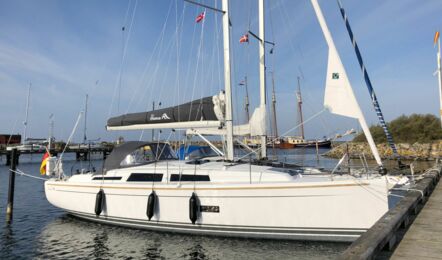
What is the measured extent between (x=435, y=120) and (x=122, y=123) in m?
47.7

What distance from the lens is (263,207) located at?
8.08m

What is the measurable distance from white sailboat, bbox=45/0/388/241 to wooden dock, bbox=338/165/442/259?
0.97m

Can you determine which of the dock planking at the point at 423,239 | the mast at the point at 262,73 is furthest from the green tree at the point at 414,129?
the dock planking at the point at 423,239

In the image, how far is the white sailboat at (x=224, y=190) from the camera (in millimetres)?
7586

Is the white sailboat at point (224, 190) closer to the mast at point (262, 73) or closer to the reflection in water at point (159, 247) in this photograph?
the mast at point (262, 73)

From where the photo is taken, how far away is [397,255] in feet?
14.7

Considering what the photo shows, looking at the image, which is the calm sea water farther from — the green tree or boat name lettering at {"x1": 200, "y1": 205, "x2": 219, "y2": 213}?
the green tree

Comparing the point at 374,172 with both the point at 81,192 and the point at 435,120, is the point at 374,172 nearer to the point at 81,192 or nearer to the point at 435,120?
the point at 81,192

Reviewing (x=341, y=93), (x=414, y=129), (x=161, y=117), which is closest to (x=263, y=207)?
(x=341, y=93)

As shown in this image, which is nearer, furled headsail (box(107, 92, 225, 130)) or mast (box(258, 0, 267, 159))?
furled headsail (box(107, 92, 225, 130))

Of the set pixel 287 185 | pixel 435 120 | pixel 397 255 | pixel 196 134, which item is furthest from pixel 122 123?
pixel 435 120

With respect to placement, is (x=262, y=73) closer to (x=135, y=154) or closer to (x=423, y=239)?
(x=135, y=154)

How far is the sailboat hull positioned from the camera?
7469mm

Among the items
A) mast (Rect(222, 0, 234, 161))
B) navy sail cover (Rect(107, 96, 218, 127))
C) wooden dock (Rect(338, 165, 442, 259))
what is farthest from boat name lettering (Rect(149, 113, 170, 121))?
wooden dock (Rect(338, 165, 442, 259))
